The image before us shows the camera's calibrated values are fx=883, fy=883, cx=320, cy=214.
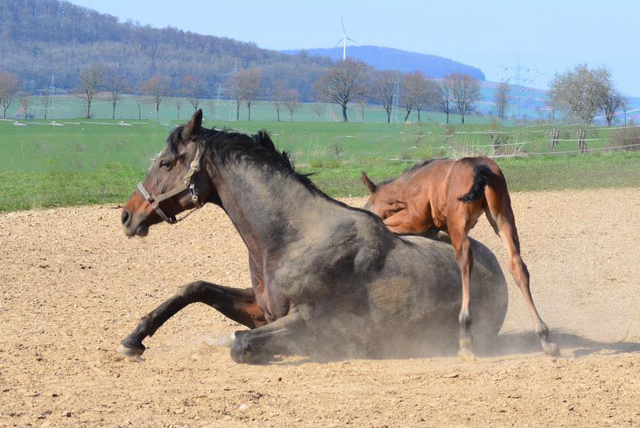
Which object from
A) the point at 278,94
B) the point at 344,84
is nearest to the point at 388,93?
the point at 344,84

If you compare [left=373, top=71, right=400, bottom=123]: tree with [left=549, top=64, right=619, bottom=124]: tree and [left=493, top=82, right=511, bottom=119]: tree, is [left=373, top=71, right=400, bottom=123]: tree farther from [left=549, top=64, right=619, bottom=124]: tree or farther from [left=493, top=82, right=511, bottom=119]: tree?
[left=549, top=64, right=619, bottom=124]: tree

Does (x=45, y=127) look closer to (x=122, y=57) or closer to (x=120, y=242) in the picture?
(x=120, y=242)

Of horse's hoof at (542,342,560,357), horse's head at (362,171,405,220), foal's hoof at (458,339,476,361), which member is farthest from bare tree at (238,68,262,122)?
horse's hoof at (542,342,560,357)

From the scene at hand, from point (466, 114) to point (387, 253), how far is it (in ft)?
239

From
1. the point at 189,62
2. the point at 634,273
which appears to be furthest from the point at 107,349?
the point at 189,62

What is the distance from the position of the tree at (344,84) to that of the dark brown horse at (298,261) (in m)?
77.6

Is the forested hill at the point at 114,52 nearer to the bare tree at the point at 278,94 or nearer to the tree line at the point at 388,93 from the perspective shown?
the bare tree at the point at 278,94

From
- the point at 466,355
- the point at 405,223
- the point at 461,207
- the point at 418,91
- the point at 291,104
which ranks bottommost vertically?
the point at 466,355

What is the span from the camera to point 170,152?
714cm

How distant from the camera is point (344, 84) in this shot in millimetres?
88500

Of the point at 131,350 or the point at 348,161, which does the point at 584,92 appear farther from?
the point at 131,350

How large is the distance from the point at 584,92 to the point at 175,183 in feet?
159

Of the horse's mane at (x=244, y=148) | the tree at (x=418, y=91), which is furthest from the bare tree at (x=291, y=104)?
the horse's mane at (x=244, y=148)

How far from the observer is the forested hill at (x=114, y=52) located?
5310 inches
